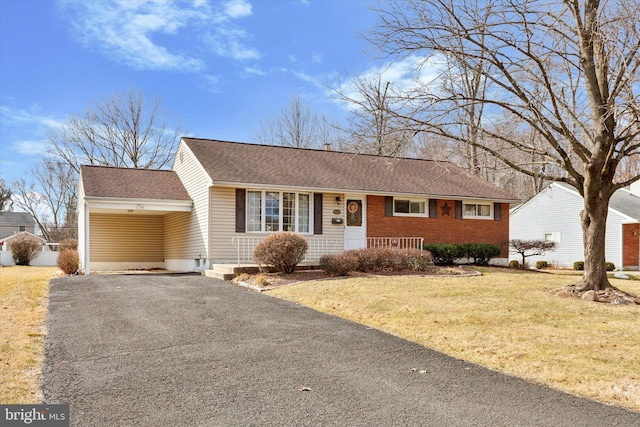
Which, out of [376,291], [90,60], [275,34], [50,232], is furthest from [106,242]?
[50,232]

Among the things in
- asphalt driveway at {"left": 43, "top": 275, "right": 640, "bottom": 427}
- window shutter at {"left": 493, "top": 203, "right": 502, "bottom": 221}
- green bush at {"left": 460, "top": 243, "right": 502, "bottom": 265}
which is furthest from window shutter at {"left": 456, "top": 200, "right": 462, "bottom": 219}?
asphalt driveway at {"left": 43, "top": 275, "right": 640, "bottom": 427}

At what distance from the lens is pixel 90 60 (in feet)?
60.2

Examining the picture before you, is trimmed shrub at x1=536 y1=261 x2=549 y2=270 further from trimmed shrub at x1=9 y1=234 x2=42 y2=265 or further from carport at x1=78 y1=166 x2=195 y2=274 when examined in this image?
trimmed shrub at x1=9 y1=234 x2=42 y2=265

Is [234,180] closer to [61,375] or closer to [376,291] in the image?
[376,291]

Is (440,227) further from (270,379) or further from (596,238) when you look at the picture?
(270,379)

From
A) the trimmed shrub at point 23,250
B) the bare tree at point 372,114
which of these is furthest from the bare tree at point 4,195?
the bare tree at point 372,114

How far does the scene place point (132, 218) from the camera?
21.4 meters

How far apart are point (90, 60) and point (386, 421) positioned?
1837cm

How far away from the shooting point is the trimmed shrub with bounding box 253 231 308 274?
1360 centimetres

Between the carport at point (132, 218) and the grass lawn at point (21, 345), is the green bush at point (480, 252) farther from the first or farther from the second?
the grass lawn at point (21, 345)

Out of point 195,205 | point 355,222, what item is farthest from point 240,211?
point 355,222

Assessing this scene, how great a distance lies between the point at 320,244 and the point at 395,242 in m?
2.99

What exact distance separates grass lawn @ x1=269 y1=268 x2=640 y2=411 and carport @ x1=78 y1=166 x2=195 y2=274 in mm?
8196

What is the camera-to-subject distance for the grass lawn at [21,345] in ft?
15.0
